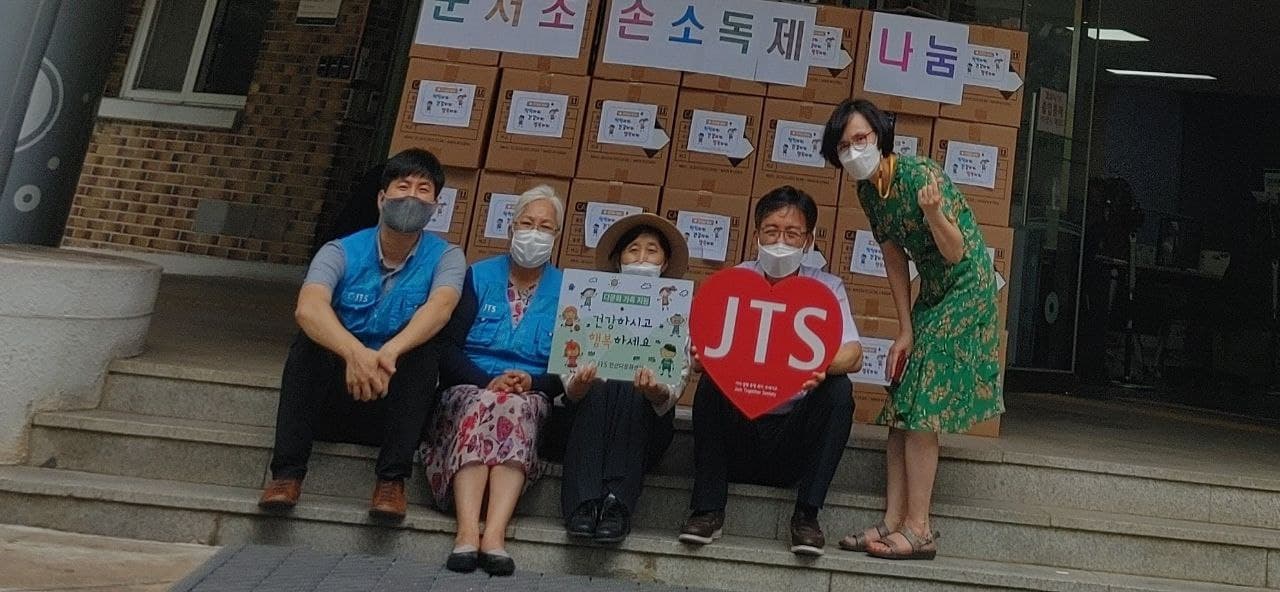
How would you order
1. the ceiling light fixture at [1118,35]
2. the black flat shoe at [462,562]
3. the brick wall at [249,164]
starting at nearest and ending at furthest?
the black flat shoe at [462,562] < the brick wall at [249,164] < the ceiling light fixture at [1118,35]

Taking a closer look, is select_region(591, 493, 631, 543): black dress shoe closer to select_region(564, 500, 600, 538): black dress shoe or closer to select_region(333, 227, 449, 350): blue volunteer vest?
select_region(564, 500, 600, 538): black dress shoe

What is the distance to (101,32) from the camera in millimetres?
3430

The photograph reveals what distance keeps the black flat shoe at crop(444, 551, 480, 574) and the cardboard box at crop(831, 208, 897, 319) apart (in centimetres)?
178

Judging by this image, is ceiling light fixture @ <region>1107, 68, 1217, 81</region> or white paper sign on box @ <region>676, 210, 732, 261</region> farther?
ceiling light fixture @ <region>1107, 68, 1217, 81</region>

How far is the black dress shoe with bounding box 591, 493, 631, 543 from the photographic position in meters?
2.57

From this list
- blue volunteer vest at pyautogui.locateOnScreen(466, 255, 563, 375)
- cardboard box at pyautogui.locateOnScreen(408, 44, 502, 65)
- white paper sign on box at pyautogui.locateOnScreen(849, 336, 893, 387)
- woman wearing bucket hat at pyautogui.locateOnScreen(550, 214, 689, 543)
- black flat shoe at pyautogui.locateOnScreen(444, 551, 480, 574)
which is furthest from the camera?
cardboard box at pyautogui.locateOnScreen(408, 44, 502, 65)

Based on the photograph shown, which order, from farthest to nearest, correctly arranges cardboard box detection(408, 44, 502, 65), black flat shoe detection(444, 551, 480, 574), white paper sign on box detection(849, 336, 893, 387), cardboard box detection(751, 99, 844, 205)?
cardboard box detection(408, 44, 502, 65) → cardboard box detection(751, 99, 844, 205) → white paper sign on box detection(849, 336, 893, 387) → black flat shoe detection(444, 551, 480, 574)

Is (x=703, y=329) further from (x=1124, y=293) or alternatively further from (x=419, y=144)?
(x=1124, y=293)

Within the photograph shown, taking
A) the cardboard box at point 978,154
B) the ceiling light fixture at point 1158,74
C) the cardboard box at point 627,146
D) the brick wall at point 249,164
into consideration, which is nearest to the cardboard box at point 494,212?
the cardboard box at point 627,146

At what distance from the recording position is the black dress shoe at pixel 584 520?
101 inches

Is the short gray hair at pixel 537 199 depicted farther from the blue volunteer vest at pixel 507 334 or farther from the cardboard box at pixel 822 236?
the cardboard box at pixel 822 236

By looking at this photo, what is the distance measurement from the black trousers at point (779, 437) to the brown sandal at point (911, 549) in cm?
21

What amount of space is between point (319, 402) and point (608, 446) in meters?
0.80

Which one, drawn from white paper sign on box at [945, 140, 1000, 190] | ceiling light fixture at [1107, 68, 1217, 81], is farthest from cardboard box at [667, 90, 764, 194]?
ceiling light fixture at [1107, 68, 1217, 81]
